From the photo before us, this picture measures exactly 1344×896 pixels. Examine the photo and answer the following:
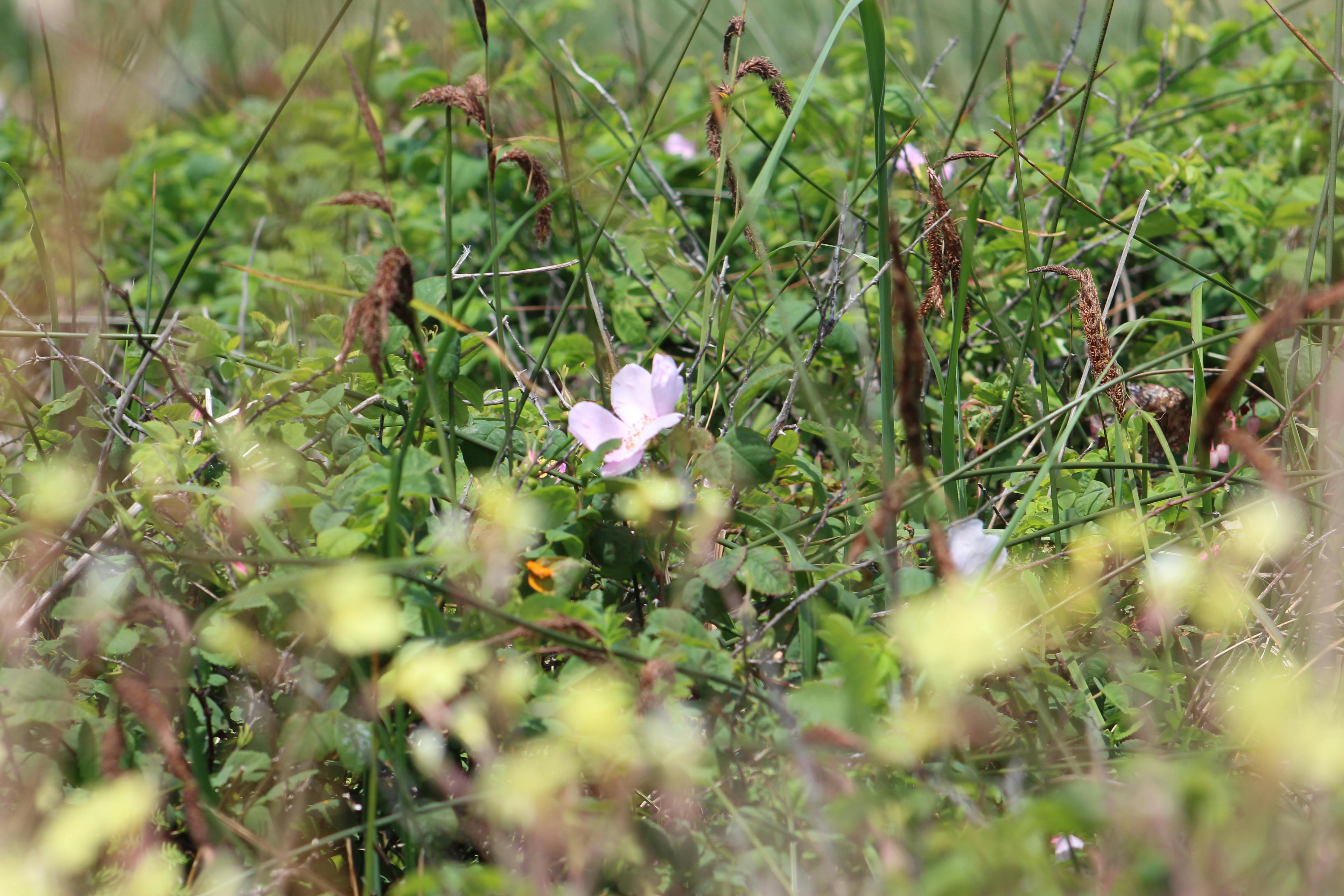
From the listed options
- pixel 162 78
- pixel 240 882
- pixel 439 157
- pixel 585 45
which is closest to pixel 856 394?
pixel 240 882

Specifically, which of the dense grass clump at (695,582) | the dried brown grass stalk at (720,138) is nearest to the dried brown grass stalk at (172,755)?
the dense grass clump at (695,582)

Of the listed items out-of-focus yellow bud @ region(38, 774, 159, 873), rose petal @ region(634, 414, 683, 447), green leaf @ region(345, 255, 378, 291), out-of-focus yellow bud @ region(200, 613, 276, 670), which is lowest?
out-of-focus yellow bud @ region(38, 774, 159, 873)

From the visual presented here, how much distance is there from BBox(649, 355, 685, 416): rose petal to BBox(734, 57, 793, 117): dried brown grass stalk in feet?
0.88

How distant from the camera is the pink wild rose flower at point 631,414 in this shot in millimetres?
979

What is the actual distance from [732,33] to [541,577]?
62cm

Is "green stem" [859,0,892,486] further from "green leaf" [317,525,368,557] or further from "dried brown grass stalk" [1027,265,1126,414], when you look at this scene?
"green leaf" [317,525,368,557]

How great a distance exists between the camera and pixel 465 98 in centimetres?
97

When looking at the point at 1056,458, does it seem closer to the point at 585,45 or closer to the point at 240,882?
the point at 240,882

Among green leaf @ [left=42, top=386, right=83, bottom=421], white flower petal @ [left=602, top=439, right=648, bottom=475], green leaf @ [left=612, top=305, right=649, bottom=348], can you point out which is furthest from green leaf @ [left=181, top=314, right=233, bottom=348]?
green leaf @ [left=612, top=305, right=649, bottom=348]

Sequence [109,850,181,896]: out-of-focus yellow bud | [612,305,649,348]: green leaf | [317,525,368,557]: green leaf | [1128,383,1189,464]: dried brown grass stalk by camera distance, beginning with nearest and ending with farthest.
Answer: [109,850,181,896]: out-of-focus yellow bud → [317,525,368,557]: green leaf → [1128,383,1189,464]: dried brown grass stalk → [612,305,649,348]: green leaf

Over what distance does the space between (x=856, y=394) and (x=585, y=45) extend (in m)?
3.92

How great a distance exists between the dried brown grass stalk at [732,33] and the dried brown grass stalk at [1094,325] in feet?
1.33

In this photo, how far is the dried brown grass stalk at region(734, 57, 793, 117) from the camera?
988 mm

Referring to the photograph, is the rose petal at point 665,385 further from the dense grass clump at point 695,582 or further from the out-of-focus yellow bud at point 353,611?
the out-of-focus yellow bud at point 353,611
